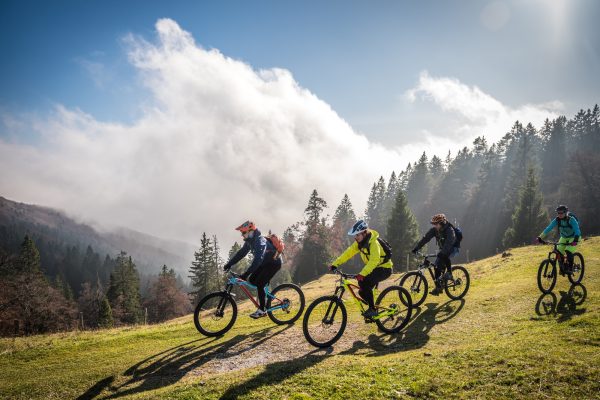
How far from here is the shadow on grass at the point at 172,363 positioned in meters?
7.03

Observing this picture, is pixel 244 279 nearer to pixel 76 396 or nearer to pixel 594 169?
pixel 76 396

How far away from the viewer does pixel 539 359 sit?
18.9ft

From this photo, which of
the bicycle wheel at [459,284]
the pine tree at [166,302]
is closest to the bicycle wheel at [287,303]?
Answer: the bicycle wheel at [459,284]

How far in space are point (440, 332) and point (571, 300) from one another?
16.6ft

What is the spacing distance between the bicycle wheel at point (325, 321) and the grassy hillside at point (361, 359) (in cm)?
30

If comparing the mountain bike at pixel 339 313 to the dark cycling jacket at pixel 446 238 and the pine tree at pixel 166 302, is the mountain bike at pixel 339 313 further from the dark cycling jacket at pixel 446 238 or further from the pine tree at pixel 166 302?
the pine tree at pixel 166 302

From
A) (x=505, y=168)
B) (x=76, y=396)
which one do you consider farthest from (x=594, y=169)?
(x=76, y=396)

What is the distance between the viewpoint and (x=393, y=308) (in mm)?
9188

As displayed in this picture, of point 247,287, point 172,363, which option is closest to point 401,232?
point 247,287

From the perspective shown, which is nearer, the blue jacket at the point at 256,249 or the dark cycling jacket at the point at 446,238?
the blue jacket at the point at 256,249

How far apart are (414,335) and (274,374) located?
476cm

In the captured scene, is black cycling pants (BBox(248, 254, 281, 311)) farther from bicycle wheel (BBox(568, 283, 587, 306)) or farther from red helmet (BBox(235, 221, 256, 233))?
bicycle wheel (BBox(568, 283, 587, 306))

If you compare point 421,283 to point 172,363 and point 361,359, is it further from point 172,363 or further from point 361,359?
point 172,363

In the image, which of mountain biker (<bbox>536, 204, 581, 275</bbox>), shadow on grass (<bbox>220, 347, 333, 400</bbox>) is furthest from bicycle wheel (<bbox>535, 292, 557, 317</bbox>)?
shadow on grass (<bbox>220, 347, 333, 400</bbox>)
